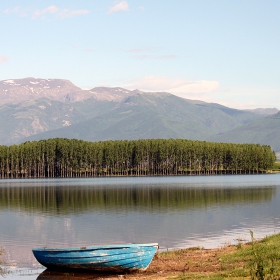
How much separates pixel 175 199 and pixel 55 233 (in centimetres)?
4032

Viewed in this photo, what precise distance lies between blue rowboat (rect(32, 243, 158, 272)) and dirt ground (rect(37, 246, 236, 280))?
555 mm

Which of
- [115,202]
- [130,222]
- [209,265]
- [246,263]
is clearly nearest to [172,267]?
[209,265]

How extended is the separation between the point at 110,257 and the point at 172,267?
4023mm

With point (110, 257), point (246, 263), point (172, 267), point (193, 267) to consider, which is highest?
point (110, 257)

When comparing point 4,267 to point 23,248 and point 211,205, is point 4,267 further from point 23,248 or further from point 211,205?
point 211,205

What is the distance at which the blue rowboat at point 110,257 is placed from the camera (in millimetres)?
30625

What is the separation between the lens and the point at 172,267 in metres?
32.3

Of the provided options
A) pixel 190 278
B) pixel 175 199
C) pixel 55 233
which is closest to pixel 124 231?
pixel 55 233

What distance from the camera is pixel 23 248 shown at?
4547 cm

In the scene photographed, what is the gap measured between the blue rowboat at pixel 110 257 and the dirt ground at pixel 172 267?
555mm

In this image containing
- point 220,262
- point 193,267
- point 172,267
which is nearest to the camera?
point 193,267

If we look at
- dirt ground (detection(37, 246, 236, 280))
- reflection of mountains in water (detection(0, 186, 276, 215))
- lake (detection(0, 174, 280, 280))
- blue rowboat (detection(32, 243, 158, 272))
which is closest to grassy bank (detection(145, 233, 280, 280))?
dirt ground (detection(37, 246, 236, 280))

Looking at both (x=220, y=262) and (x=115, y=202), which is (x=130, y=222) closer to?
(x=115, y=202)

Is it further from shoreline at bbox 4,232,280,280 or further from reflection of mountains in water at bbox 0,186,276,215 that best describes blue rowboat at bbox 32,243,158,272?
reflection of mountains in water at bbox 0,186,276,215
